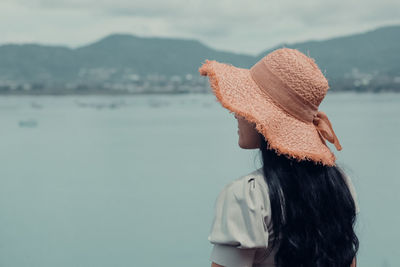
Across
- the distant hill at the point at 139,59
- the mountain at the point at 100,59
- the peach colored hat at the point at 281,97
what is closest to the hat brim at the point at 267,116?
the peach colored hat at the point at 281,97

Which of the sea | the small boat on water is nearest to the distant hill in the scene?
the small boat on water

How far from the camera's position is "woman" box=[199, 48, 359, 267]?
782 mm

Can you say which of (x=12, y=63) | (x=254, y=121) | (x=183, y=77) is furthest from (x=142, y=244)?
(x=12, y=63)

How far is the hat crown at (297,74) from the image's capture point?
33.4 inches

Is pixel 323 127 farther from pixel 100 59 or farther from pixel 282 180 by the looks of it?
pixel 100 59

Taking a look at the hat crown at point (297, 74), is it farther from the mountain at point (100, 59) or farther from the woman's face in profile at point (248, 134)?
the mountain at point (100, 59)

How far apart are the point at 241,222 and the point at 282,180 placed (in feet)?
0.31

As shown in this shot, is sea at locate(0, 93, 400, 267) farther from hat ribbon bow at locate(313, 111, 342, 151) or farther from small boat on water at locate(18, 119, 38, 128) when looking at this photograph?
small boat on water at locate(18, 119, 38, 128)

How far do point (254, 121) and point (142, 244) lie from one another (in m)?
3.41

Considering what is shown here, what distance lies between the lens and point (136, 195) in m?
5.60

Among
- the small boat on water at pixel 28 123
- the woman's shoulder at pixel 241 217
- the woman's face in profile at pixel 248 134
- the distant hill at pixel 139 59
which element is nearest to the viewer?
the woman's shoulder at pixel 241 217

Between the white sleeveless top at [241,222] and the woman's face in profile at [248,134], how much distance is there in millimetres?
85

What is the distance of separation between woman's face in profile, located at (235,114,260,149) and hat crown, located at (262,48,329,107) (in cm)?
9

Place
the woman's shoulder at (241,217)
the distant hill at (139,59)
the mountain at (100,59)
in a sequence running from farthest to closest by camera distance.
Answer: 1. the mountain at (100,59)
2. the distant hill at (139,59)
3. the woman's shoulder at (241,217)
